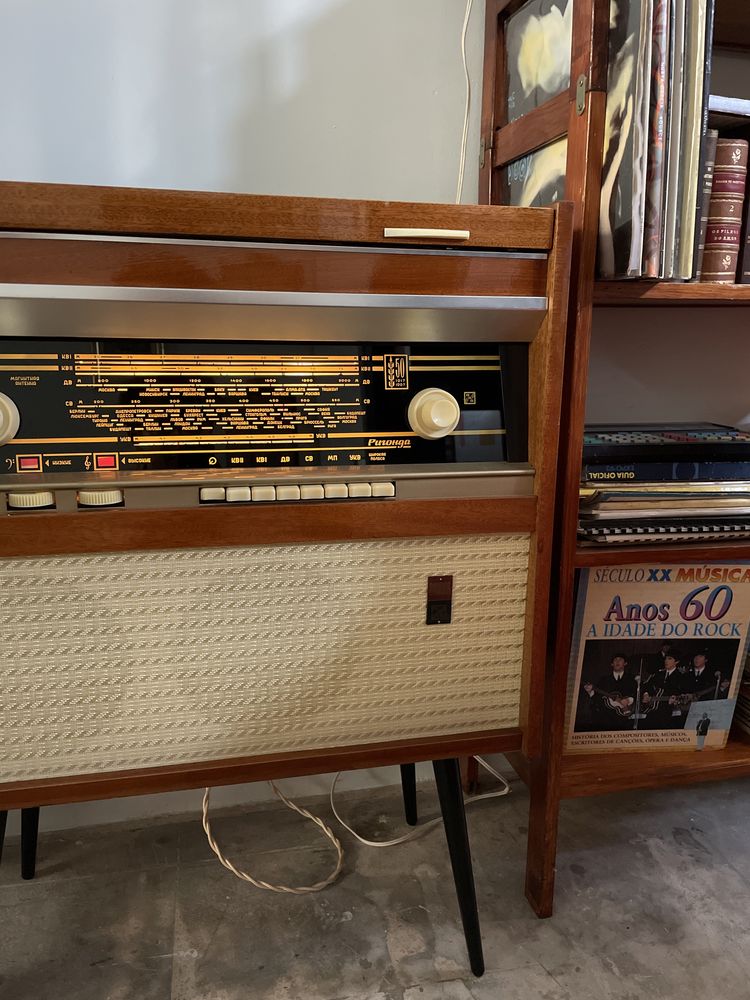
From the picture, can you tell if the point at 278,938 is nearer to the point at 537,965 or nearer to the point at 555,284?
the point at 537,965

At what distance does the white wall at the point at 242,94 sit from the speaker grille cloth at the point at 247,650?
2.25 ft

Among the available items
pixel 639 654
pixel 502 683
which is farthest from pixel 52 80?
pixel 639 654

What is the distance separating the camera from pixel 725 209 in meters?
1.00

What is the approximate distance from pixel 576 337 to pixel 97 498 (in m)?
0.62

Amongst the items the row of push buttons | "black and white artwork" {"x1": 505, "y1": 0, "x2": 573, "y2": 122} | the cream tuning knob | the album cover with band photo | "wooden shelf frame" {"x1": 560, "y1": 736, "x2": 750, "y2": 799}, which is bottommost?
"wooden shelf frame" {"x1": 560, "y1": 736, "x2": 750, "y2": 799}

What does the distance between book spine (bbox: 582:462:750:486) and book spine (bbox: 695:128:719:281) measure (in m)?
0.27

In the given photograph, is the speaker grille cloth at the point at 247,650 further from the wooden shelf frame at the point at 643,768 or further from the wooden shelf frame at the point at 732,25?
the wooden shelf frame at the point at 732,25

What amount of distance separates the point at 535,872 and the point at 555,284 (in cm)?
88

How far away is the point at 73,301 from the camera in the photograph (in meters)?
0.73

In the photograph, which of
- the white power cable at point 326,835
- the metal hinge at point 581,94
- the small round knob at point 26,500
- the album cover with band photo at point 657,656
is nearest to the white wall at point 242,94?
the metal hinge at point 581,94

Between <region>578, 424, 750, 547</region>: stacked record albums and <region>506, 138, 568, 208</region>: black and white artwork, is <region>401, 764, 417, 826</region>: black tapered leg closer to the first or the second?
<region>578, 424, 750, 547</region>: stacked record albums

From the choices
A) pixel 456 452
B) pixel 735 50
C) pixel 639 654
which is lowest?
pixel 639 654

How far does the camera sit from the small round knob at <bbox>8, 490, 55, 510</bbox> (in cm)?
76

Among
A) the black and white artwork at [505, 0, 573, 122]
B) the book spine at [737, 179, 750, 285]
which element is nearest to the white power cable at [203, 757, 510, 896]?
the book spine at [737, 179, 750, 285]
